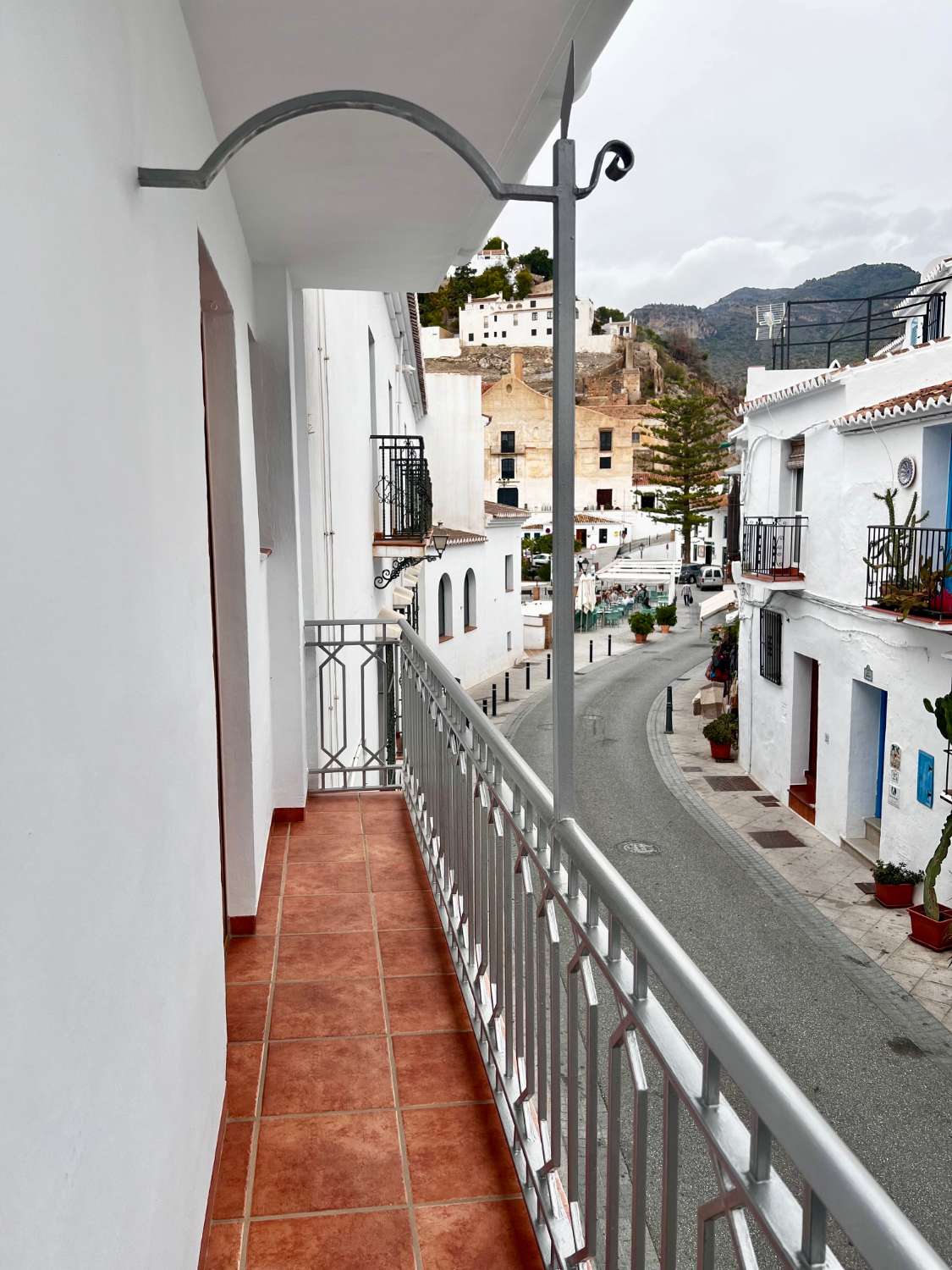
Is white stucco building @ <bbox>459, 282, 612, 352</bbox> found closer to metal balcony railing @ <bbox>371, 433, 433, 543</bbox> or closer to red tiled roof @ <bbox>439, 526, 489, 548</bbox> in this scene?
red tiled roof @ <bbox>439, 526, 489, 548</bbox>

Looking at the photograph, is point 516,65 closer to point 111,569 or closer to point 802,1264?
point 111,569

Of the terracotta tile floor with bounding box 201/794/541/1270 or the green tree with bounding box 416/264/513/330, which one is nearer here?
the terracotta tile floor with bounding box 201/794/541/1270

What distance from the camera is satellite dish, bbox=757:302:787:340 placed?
18.6m

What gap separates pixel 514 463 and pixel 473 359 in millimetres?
27393

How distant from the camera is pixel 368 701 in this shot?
8.73 metres

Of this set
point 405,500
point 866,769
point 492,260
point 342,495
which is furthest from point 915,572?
point 492,260

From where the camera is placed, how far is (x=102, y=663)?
3.95ft

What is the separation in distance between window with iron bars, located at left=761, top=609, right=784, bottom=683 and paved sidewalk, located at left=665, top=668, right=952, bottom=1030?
6.48 feet

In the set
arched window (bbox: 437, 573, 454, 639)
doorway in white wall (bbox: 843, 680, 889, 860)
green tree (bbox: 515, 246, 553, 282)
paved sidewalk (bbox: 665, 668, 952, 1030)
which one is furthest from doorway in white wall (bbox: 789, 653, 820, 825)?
green tree (bbox: 515, 246, 553, 282)

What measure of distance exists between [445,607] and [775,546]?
8.26 m

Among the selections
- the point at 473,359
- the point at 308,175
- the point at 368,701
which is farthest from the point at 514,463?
the point at 308,175

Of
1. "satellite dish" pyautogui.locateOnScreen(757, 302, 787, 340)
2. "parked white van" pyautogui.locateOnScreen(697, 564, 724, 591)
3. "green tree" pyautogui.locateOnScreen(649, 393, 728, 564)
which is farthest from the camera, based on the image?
"green tree" pyautogui.locateOnScreen(649, 393, 728, 564)

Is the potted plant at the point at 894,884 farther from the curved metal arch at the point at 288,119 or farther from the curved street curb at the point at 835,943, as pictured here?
the curved metal arch at the point at 288,119

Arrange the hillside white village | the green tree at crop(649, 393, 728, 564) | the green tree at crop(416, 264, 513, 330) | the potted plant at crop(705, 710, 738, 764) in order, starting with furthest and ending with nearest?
the green tree at crop(416, 264, 513, 330)
the green tree at crop(649, 393, 728, 564)
the potted plant at crop(705, 710, 738, 764)
the hillside white village
